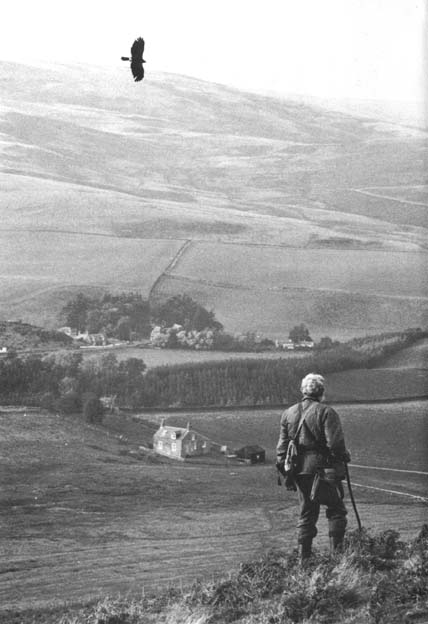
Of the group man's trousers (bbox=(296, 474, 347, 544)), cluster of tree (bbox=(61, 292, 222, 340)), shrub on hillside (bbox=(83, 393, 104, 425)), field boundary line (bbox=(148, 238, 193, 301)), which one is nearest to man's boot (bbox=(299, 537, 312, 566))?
man's trousers (bbox=(296, 474, 347, 544))

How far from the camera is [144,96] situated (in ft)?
37.1

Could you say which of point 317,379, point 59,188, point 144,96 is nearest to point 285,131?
point 144,96

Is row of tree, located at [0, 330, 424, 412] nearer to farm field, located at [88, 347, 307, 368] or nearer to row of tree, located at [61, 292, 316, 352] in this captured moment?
farm field, located at [88, 347, 307, 368]

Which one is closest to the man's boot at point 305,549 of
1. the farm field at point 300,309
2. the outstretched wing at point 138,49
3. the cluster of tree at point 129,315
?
the outstretched wing at point 138,49

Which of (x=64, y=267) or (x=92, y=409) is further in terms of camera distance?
(x=64, y=267)

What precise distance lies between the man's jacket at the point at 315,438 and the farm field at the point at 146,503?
1595 mm

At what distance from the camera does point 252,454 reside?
10.0 m

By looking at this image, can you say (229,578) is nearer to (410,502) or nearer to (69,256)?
(410,502)

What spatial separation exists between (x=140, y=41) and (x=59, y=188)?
127 inches

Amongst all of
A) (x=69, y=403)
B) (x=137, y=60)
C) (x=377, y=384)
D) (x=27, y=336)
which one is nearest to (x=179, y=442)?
(x=69, y=403)

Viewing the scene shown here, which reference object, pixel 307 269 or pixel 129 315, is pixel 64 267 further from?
pixel 307 269

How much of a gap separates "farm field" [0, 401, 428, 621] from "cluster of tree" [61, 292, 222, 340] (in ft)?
2.53

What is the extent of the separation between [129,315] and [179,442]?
119cm

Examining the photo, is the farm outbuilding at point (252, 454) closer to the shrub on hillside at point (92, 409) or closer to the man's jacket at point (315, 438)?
the shrub on hillside at point (92, 409)
